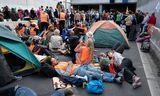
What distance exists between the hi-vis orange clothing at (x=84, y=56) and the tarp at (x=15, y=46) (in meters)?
1.63

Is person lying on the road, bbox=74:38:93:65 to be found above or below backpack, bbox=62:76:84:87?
above

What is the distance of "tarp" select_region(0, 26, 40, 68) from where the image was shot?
7.51m

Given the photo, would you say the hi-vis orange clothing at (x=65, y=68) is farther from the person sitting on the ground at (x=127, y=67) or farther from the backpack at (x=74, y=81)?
the person sitting on the ground at (x=127, y=67)

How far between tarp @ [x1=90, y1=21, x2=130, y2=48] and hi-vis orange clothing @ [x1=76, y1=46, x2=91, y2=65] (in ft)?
12.5

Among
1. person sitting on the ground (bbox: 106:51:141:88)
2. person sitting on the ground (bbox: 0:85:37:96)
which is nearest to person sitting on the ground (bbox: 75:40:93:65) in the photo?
person sitting on the ground (bbox: 106:51:141:88)

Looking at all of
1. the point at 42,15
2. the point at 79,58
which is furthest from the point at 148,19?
the point at 79,58

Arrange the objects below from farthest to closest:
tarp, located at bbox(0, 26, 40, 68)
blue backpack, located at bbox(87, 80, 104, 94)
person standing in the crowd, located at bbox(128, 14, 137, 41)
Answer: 1. person standing in the crowd, located at bbox(128, 14, 137, 41)
2. tarp, located at bbox(0, 26, 40, 68)
3. blue backpack, located at bbox(87, 80, 104, 94)

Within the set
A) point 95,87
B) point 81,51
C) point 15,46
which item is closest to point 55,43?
point 81,51

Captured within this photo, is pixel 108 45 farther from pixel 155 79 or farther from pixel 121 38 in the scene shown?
pixel 155 79

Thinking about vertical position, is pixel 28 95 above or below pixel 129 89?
above

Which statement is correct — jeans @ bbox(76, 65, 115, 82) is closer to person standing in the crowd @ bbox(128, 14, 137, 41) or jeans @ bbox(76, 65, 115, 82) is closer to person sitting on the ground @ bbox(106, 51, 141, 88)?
person sitting on the ground @ bbox(106, 51, 141, 88)

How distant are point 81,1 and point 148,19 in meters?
38.7

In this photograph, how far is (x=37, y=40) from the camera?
11.5 m

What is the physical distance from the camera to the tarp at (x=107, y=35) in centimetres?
1278
